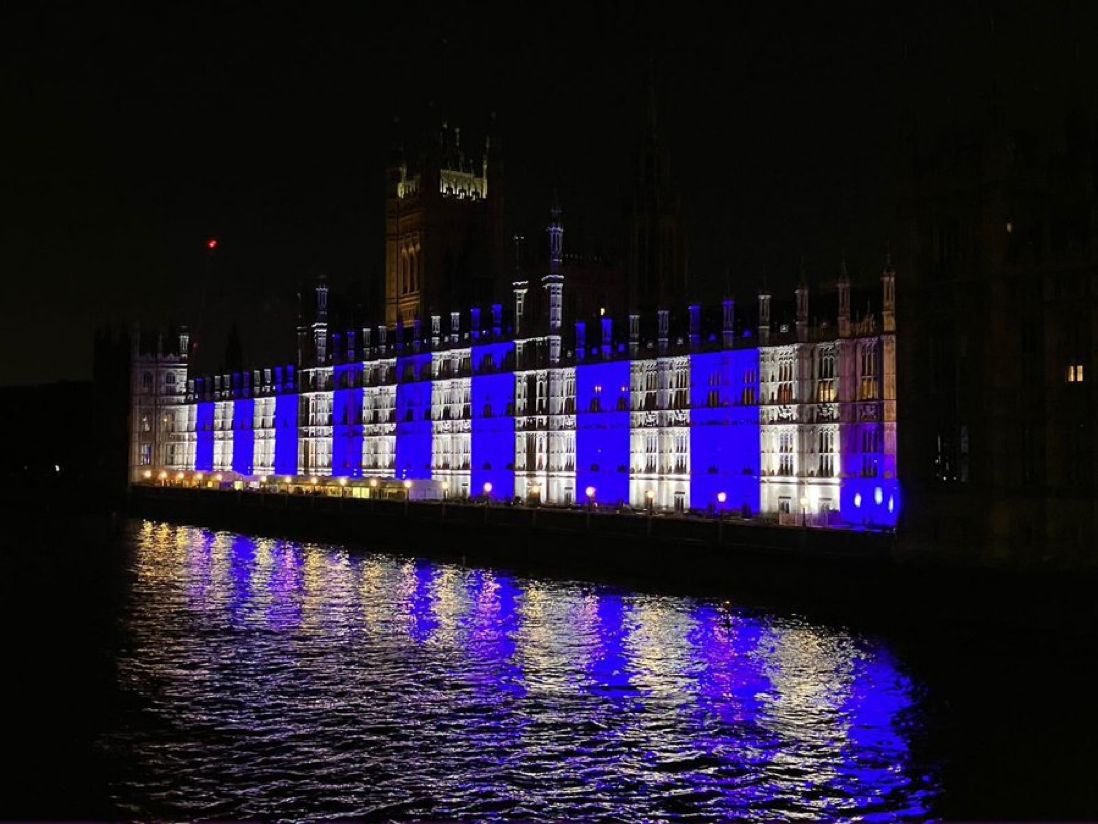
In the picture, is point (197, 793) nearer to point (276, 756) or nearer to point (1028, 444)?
point (276, 756)

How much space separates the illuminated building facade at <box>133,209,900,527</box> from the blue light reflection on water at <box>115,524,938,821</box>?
813 inches

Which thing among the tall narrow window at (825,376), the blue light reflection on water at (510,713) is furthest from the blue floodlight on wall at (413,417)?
the blue light reflection on water at (510,713)

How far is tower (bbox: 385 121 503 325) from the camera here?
5413 inches

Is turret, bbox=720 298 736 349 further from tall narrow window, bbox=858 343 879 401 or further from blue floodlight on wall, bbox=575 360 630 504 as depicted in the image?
tall narrow window, bbox=858 343 879 401

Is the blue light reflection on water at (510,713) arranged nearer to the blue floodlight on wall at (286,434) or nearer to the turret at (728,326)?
the turret at (728,326)

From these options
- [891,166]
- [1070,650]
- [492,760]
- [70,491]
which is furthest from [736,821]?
[70,491]

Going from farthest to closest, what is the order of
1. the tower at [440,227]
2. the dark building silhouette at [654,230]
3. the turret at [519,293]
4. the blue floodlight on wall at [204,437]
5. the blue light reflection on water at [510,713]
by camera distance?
the blue floodlight on wall at [204,437] < the tower at [440,227] < the dark building silhouette at [654,230] < the turret at [519,293] < the blue light reflection on water at [510,713]

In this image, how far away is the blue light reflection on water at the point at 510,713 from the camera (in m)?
32.4

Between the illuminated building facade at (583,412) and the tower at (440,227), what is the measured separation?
7171 mm

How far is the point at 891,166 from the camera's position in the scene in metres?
62.0

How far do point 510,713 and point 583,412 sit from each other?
2478 inches

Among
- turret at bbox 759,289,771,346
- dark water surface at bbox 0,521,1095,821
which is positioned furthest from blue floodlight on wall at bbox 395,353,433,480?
dark water surface at bbox 0,521,1095,821

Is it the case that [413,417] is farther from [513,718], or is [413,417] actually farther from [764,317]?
[513,718]

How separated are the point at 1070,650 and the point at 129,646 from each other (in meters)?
34.9
